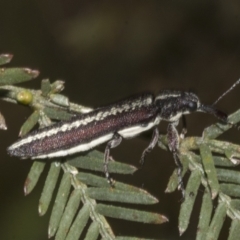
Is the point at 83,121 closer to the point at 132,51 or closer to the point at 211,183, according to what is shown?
the point at 211,183

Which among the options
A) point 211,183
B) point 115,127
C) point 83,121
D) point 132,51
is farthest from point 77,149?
point 132,51

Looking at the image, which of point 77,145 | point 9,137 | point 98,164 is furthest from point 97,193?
point 9,137

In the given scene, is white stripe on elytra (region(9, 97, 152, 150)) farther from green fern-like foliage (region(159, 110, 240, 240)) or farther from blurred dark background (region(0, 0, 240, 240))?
blurred dark background (region(0, 0, 240, 240))

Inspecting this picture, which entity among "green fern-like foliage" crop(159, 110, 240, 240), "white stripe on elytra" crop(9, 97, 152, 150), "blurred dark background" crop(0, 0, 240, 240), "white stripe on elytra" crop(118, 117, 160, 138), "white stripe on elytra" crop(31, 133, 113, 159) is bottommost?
"green fern-like foliage" crop(159, 110, 240, 240)

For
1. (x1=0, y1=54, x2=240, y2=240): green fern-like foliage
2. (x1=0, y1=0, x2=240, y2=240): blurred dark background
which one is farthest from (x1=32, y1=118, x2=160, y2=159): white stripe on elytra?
(x1=0, y1=0, x2=240, y2=240): blurred dark background

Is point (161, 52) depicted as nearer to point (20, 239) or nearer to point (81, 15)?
point (81, 15)

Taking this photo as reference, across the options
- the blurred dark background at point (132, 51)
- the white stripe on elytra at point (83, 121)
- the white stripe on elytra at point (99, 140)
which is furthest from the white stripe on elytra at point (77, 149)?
the blurred dark background at point (132, 51)

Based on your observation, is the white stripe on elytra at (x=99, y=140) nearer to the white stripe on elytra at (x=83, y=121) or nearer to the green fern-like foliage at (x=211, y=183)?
the white stripe on elytra at (x=83, y=121)
